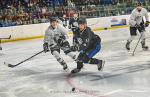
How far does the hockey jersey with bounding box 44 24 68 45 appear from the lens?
366 inches

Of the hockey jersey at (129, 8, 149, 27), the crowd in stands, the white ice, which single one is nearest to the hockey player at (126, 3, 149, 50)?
the hockey jersey at (129, 8, 149, 27)

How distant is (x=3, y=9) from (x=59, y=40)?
9.97 meters

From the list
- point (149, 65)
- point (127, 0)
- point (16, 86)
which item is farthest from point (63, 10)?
point (16, 86)

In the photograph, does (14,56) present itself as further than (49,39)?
Yes

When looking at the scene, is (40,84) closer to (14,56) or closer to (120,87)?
(120,87)

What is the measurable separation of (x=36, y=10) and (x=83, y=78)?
11.6 metres

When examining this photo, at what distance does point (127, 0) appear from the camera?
2434 centimetres

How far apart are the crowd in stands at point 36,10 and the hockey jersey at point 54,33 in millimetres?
9079

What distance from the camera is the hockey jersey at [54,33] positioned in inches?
366

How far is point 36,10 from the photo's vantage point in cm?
1978

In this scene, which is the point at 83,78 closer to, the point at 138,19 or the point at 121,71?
the point at 121,71

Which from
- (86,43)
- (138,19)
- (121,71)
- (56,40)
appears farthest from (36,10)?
(86,43)

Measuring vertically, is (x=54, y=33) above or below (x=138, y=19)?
above

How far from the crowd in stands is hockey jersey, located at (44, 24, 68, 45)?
29.8 feet
